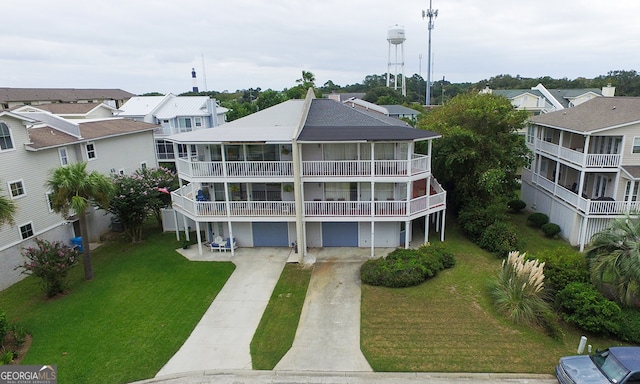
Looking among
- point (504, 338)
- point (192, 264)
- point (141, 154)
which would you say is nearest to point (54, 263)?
point (192, 264)

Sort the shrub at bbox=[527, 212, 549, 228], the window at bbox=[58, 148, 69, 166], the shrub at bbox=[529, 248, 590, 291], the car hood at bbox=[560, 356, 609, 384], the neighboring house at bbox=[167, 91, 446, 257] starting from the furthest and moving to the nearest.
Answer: the shrub at bbox=[527, 212, 549, 228] → the window at bbox=[58, 148, 69, 166] → the neighboring house at bbox=[167, 91, 446, 257] → the shrub at bbox=[529, 248, 590, 291] → the car hood at bbox=[560, 356, 609, 384]

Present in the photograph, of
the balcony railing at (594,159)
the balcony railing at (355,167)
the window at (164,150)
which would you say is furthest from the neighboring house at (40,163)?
the balcony railing at (594,159)

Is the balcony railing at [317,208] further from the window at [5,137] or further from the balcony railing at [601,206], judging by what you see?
the window at [5,137]

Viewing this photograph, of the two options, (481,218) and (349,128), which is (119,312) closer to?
(349,128)

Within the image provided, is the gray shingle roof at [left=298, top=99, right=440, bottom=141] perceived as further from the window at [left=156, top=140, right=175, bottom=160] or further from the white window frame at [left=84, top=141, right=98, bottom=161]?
the window at [left=156, top=140, right=175, bottom=160]

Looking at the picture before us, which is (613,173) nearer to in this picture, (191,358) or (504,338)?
(504,338)

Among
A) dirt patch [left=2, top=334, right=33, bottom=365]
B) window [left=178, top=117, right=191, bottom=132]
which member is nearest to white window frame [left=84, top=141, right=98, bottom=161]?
dirt patch [left=2, top=334, right=33, bottom=365]
